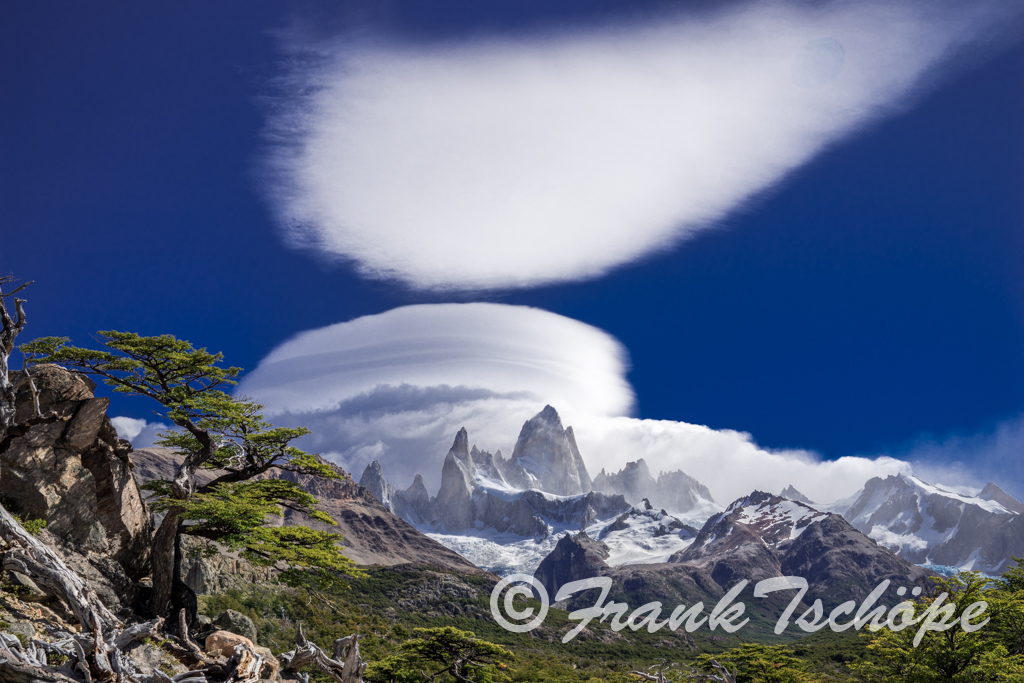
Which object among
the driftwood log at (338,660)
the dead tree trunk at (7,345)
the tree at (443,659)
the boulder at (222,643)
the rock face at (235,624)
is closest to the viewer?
the dead tree trunk at (7,345)

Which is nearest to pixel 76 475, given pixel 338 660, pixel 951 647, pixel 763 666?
pixel 338 660

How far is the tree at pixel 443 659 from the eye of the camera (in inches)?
1280

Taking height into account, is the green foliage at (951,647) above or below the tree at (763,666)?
above

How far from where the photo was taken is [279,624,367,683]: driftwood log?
70.7ft

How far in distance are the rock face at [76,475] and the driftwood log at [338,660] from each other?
9630 mm

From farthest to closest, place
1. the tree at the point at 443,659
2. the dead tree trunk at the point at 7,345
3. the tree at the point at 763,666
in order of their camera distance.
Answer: the tree at the point at 763,666
the tree at the point at 443,659
the dead tree trunk at the point at 7,345

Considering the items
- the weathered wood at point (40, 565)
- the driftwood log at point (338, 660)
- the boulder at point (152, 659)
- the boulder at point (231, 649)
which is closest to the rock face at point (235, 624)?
the boulder at point (231, 649)

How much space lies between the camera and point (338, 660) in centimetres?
2430

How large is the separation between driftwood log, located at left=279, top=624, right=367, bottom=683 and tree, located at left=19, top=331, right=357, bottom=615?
328cm

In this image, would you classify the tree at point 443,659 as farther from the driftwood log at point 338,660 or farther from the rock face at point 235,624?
the driftwood log at point 338,660

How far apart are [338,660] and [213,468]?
12.2 metres

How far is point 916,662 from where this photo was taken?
31094 mm

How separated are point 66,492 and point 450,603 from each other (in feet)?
572

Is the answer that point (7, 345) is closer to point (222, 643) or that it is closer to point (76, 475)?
point (76, 475)
